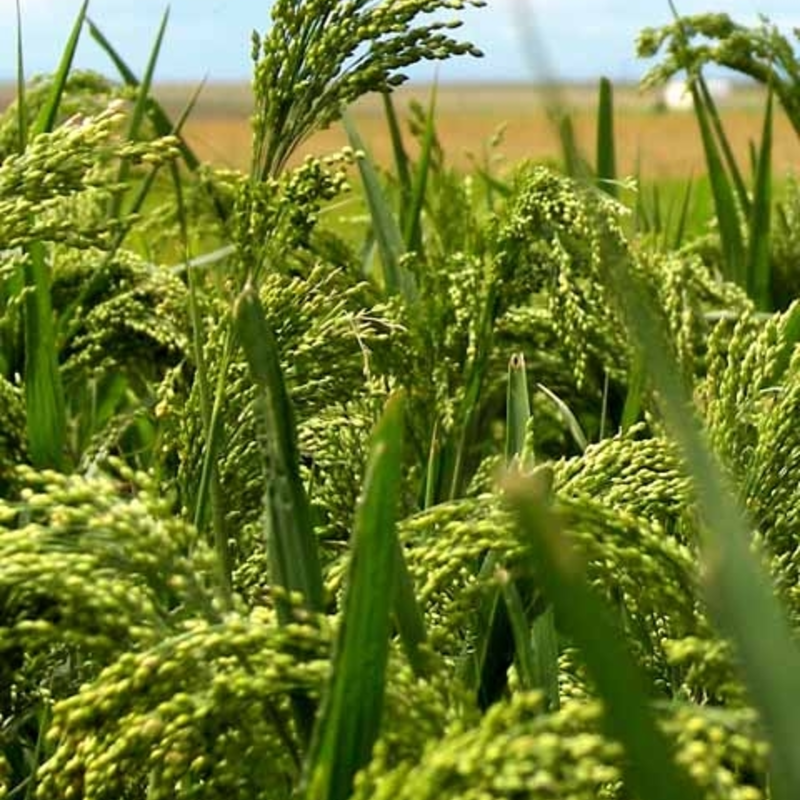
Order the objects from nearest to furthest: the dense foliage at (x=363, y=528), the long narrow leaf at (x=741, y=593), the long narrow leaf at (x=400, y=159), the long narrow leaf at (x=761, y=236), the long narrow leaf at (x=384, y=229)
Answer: the long narrow leaf at (x=741, y=593), the dense foliage at (x=363, y=528), the long narrow leaf at (x=384, y=229), the long narrow leaf at (x=761, y=236), the long narrow leaf at (x=400, y=159)

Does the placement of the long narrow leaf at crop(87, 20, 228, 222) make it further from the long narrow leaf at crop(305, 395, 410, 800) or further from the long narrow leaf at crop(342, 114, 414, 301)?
the long narrow leaf at crop(305, 395, 410, 800)

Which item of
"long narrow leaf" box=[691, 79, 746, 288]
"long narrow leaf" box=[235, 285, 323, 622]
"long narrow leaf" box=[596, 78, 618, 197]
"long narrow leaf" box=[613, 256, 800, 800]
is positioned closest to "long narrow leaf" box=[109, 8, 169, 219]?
"long narrow leaf" box=[596, 78, 618, 197]

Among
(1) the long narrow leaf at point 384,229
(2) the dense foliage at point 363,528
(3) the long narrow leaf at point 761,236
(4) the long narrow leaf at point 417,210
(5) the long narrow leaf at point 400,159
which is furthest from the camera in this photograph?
(5) the long narrow leaf at point 400,159

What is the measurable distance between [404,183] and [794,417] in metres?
1.15

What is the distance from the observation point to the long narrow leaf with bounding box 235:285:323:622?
56 centimetres

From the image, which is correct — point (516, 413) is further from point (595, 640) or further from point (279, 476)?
point (595, 640)

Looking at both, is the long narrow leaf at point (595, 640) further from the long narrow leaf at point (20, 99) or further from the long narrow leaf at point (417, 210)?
the long narrow leaf at point (417, 210)

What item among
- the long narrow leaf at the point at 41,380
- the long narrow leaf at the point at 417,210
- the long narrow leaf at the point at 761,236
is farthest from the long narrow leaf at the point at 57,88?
the long narrow leaf at the point at 761,236

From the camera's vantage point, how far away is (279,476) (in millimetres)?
558

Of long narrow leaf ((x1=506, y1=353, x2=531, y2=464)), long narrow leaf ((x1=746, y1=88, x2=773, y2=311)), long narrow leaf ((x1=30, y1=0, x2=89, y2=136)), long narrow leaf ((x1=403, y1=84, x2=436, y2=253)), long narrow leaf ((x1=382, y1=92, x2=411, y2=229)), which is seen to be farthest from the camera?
long narrow leaf ((x1=382, y1=92, x2=411, y2=229))

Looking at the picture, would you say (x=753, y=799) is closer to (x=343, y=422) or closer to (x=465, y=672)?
(x=465, y=672)

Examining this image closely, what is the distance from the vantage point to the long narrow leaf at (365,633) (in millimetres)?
478

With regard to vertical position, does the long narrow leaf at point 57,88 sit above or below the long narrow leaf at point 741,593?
above

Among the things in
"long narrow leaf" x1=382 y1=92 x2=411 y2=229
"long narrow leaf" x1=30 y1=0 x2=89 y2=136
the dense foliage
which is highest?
"long narrow leaf" x1=30 y1=0 x2=89 y2=136
